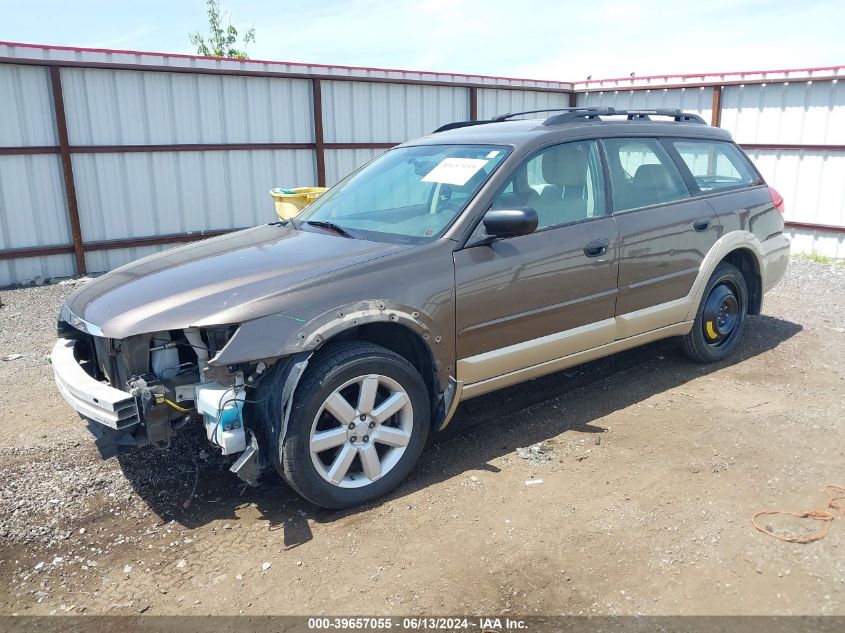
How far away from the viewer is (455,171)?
440cm

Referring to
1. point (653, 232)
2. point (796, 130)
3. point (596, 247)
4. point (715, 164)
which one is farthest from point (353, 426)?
point (796, 130)

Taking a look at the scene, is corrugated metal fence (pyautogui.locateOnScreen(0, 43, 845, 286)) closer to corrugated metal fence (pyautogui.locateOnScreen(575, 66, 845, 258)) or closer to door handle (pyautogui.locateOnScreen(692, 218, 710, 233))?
corrugated metal fence (pyautogui.locateOnScreen(575, 66, 845, 258))

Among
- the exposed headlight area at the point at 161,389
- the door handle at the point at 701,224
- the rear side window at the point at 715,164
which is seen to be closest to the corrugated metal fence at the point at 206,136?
the rear side window at the point at 715,164

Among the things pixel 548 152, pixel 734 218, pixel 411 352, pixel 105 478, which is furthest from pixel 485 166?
pixel 105 478

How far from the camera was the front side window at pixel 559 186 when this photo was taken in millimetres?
4285

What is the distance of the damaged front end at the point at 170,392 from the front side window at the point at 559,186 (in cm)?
181

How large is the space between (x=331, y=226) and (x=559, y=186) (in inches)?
58.1

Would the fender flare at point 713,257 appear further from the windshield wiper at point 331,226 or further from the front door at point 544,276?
the windshield wiper at point 331,226

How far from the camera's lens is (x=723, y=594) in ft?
9.64

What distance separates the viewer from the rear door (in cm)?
477

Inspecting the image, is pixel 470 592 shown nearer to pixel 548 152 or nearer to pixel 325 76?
pixel 548 152

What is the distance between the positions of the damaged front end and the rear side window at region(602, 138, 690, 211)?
2.77 metres

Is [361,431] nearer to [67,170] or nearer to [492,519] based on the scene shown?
[492,519]

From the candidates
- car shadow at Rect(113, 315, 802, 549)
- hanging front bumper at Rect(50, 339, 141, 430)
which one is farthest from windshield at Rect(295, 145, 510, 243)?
hanging front bumper at Rect(50, 339, 141, 430)
